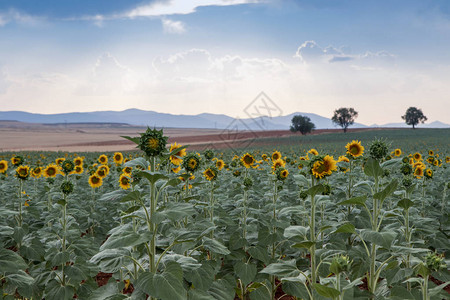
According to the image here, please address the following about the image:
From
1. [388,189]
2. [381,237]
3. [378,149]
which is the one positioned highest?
[378,149]

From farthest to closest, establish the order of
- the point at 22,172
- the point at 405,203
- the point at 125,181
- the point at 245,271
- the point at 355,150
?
1. the point at 125,181
2. the point at 22,172
3. the point at 355,150
4. the point at 245,271
5. the point at 405,203

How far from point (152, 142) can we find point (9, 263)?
1695 mm

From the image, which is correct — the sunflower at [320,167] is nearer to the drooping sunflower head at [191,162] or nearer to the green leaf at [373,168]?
the green leaf at [373,168]

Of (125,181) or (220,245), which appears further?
(125,181)

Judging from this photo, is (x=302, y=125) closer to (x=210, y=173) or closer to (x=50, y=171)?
(x=50, y=171)

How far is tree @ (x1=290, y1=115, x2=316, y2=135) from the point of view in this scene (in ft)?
290

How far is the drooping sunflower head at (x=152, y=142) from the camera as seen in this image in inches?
101

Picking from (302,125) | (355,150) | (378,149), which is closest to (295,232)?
(378,149)

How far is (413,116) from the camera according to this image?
104m

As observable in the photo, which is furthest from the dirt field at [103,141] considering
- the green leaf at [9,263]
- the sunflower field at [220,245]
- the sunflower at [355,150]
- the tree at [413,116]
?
the tree at [413,116]

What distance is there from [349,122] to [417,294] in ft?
355

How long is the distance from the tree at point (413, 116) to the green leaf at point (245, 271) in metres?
114

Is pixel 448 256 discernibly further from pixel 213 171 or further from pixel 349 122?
pixel 349 122

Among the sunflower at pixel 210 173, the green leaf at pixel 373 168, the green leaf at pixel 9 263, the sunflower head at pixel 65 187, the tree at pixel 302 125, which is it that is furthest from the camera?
A: the tree at pixel 302 125
